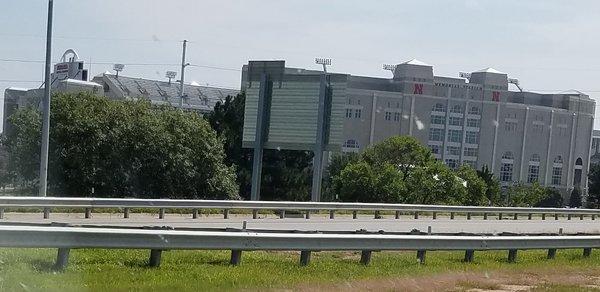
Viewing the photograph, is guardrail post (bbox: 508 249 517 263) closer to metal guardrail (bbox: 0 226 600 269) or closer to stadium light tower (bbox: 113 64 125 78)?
metal guardrail (bbox: 0 226 600 269)

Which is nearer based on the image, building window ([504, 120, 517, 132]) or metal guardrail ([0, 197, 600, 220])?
metal guardrail ([0, 197, 600, 220])

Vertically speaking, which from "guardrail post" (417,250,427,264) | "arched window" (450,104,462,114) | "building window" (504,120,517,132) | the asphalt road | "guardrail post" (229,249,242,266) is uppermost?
"arched window" (450,104,462,114)

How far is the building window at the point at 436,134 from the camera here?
124750 mm

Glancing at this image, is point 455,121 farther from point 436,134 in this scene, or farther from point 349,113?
point 349,113

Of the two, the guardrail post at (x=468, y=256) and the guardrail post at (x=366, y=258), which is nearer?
the guardrail post at (x=366, y=258)

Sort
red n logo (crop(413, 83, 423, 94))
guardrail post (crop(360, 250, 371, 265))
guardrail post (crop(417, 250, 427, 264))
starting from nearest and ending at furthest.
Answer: guardrail post (crop(360, 250, 371, 265))
guardrail post (crop(417, 250, 427, 264))
red n logo (crop(413, 83, 423, 94))

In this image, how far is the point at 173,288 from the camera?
35.9 feet

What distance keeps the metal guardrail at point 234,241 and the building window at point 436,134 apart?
4237 inches

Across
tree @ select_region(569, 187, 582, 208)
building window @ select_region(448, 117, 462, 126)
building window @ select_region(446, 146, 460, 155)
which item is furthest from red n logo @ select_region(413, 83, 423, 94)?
tree @ select_region(569, 187, 582, 208)

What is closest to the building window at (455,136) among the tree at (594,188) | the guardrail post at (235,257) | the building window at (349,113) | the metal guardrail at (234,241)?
the building window at (349,113)

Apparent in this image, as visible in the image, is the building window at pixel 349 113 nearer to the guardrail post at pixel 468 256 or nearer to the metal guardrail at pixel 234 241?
the metal guardrail at pixel 234 241

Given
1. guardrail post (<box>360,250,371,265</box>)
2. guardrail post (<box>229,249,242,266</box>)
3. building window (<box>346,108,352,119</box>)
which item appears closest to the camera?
guardrail post (<box>229,249,242,266</box>)

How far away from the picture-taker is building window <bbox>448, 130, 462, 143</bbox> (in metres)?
125

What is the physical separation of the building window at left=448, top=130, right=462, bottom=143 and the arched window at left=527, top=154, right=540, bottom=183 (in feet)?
33.5
